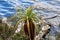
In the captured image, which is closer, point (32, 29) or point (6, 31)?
point (32, 29)

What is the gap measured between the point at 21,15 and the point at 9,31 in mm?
679

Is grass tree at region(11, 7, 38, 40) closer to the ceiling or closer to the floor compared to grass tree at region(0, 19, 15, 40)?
closer to the ceiling

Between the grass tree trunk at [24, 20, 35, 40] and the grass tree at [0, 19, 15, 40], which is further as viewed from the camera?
the grass tree at [0, 19, 15, 40]

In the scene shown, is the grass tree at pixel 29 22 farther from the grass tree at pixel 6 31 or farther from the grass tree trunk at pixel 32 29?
the grass tree at pixel 6 31

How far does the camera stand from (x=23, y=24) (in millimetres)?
2525

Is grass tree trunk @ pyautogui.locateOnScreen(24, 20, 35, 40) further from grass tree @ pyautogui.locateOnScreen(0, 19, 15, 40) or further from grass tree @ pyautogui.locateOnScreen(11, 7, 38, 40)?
grass tree @ pyautogui.locateOnScreen(0, 19, 15, 40)

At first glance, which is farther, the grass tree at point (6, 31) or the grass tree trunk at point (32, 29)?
the grass tree at point (6, 31)

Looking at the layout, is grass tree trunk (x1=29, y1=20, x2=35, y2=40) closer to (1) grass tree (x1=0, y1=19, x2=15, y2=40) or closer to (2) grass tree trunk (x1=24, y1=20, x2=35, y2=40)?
(2) grass tree trunk (x1=24, y1=20, x2=35, y2=40)

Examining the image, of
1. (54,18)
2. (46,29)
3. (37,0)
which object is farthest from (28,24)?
→ (37,0)

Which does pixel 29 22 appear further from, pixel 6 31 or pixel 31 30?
pixel 6 31

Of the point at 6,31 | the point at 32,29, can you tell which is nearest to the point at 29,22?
the point at 32,29

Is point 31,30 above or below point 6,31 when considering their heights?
above

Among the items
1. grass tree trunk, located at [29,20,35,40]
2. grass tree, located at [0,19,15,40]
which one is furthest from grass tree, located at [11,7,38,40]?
grass tree, located at [0,19,15,40]

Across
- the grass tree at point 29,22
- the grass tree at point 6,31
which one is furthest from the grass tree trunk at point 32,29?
the grass tree at point 6,31
